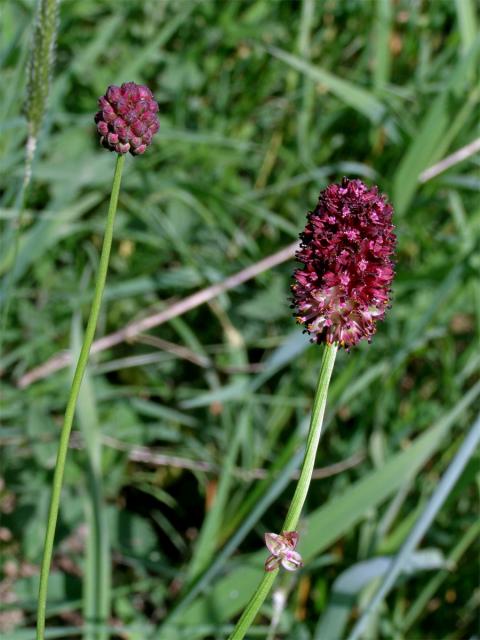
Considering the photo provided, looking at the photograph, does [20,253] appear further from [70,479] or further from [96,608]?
[96,608]

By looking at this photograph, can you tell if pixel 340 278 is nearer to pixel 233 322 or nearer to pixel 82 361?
pixel 82 361

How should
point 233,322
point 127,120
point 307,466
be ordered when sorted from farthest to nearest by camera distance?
1. point 233,322
2. point 127,120
3. point 307,466

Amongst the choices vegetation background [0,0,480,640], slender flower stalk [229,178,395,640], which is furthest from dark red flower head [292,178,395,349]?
vegetation background [0,0,480,640]

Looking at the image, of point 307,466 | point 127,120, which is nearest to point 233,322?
point 127,120

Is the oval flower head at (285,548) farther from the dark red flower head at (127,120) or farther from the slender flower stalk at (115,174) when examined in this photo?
the dark red flower head at (127,120)

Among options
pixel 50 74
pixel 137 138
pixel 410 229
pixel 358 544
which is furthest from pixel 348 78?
pixel 137 138

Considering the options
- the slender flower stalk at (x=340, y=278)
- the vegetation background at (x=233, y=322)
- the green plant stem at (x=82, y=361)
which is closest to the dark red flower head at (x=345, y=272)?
the slender flower stalk at (x=340, y=278)

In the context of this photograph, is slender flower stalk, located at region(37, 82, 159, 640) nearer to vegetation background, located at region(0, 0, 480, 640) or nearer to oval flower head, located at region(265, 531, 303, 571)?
oval flower head, located at region(265, 531, 303, 571)
